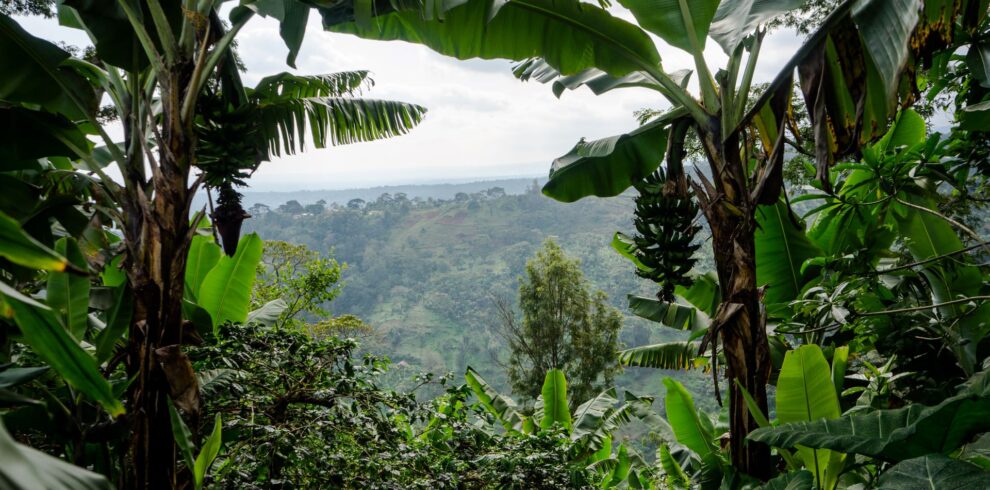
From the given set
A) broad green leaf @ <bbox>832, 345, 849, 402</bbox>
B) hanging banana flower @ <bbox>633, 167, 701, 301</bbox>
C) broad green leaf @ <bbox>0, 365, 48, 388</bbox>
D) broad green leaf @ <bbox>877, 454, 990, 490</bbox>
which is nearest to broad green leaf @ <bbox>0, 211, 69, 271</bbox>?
broad green leaf @ <bbox>0, 365, 48, 388</bbox>

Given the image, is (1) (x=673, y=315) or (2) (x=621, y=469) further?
(1) (x=673, y=315)

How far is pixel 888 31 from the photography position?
5.63 ft

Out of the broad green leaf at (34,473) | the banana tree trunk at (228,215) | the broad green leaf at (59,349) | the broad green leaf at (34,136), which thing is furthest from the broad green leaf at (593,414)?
the broad green leaf at (34,473)

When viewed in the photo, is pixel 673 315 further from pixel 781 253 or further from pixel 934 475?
pixel 934 475

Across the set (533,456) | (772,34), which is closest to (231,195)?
(533,456)

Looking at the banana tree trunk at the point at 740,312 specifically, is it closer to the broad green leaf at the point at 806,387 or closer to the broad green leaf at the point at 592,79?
the broad green leaf at the point at 806,387

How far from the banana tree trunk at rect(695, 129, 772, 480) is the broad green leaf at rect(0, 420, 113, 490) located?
2238 millimetres

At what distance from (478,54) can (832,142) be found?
5.54 ft

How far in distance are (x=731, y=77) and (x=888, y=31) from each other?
2.82 feet

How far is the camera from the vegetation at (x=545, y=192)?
1.85 m

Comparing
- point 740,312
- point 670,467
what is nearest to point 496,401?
point 670,467

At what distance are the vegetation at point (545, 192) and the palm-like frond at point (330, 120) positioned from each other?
5 cm

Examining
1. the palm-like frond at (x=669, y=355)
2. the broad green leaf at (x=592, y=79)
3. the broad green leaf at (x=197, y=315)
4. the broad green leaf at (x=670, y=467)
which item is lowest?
the broad green leaf at (x=670, y=467)

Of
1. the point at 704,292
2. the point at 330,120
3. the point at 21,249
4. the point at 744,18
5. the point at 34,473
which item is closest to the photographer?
the point at 34,473
